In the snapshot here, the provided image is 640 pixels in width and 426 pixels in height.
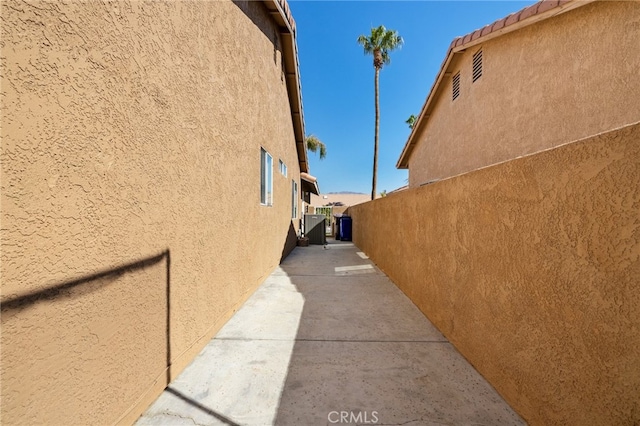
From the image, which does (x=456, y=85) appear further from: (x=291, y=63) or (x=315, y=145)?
(x=315, y=145)

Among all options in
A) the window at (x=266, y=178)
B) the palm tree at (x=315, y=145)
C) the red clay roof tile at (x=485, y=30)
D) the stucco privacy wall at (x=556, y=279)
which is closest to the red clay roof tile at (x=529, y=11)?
the red clay roof tile at (x=485, y=30)

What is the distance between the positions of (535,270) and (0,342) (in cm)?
338

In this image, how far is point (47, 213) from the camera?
4.87ft

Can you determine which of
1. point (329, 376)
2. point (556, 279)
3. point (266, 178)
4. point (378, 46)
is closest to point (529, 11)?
point (556, 279)

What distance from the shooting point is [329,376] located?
8.72ft

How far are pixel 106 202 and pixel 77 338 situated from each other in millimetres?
921

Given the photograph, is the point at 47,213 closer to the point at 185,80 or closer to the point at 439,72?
the point at 185,80

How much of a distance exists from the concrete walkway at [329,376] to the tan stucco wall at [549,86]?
4245mm

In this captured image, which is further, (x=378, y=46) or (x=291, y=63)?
(x=378, y=46)

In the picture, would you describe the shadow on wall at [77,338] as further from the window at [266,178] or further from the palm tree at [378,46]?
the palm tree at [378,46]

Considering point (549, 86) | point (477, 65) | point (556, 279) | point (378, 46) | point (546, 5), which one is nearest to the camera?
point (556, 279)

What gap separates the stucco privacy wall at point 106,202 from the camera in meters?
1.37

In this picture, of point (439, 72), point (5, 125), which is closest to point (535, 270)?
point (5, 125)

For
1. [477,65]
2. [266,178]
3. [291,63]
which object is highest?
[291,63]
